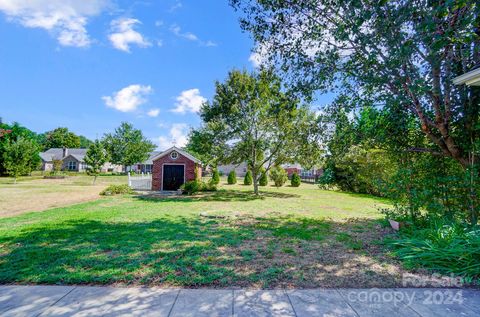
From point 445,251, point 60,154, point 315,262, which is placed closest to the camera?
point 445,251

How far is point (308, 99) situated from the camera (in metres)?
7.20

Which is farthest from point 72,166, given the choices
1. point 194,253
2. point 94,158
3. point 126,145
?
point 194,253

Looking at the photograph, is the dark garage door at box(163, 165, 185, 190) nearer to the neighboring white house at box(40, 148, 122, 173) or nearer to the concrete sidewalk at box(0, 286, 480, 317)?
the concrete sidewalk at box(0, 286, 480, 317)

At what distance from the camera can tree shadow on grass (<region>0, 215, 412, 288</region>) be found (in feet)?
11.1

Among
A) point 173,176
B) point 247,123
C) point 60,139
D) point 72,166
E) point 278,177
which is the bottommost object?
point 278,177

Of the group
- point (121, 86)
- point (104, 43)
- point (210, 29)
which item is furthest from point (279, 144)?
point (121, 86)

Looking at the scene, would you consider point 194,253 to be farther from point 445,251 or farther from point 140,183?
point 140,183

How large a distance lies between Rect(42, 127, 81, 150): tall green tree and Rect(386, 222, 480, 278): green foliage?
84175 millimetres

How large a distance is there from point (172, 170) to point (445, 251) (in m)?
18.4

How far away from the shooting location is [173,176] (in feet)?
65.5

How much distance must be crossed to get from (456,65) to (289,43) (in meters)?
4.20

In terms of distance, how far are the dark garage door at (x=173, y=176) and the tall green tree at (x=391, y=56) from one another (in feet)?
47.2

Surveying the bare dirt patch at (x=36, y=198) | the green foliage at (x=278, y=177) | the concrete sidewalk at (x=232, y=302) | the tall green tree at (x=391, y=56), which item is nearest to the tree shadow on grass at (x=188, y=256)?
the concrete sidewalk at (x=232, y=302)

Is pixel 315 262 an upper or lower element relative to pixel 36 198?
lower
